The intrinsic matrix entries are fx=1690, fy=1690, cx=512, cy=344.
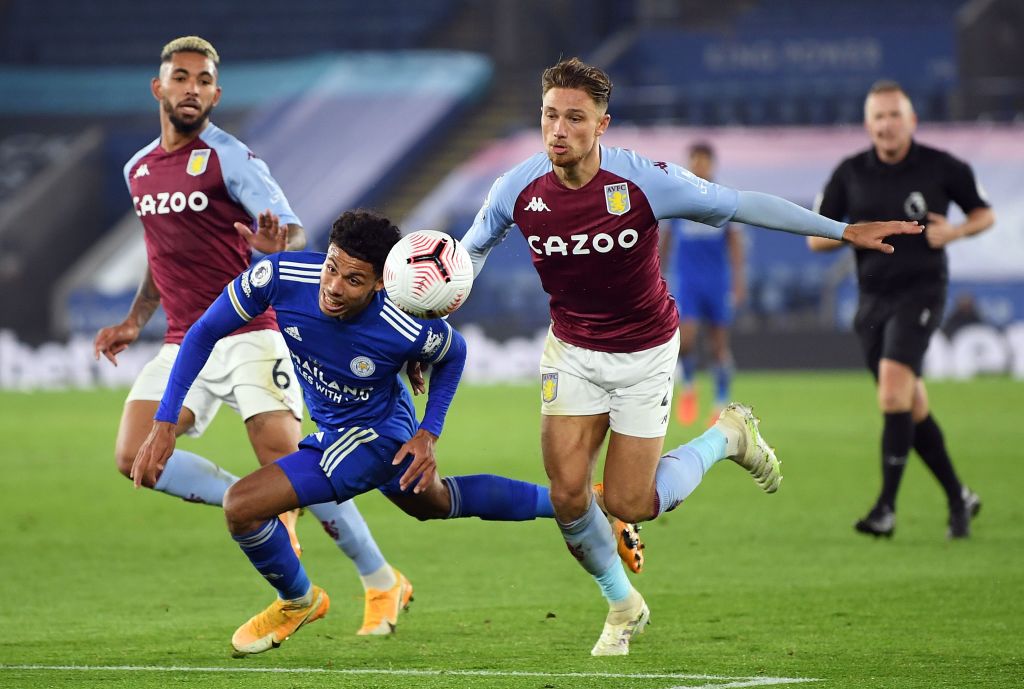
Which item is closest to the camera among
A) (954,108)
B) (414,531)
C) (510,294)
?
(414,531)

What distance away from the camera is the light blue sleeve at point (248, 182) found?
7.12 m

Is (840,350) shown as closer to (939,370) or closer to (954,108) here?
(939,370)

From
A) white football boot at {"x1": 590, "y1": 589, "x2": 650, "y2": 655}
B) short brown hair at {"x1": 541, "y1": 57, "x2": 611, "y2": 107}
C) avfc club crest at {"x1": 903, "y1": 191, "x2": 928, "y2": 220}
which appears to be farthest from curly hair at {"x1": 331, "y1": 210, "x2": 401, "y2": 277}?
avfc club crest at {"x1": 903, "y1": 191, "x2": 928, "y2": 220}

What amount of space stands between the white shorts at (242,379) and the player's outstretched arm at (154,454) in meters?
1.30

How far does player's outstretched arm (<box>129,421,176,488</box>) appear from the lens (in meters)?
5.83

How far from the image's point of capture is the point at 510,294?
1027 inches

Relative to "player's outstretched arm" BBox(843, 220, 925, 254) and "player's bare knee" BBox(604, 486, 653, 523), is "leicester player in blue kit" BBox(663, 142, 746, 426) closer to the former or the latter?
"player's bare knee" BBox(604, 486, 653, 523)

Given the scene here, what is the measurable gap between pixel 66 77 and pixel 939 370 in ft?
59.3

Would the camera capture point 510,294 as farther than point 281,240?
Yes

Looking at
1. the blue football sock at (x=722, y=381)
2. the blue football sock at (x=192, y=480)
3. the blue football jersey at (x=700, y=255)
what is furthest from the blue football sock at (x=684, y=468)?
the blue football jersey at (x=700, y=255)

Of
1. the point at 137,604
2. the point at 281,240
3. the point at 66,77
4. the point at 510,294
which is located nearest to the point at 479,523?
the point at 137,604

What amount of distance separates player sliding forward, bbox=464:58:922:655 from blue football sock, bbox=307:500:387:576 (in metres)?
0.90

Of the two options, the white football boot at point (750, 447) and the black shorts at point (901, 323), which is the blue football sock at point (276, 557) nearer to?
the white football boot at point (750, 447)

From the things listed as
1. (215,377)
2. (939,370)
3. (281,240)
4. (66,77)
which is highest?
(66,77)
